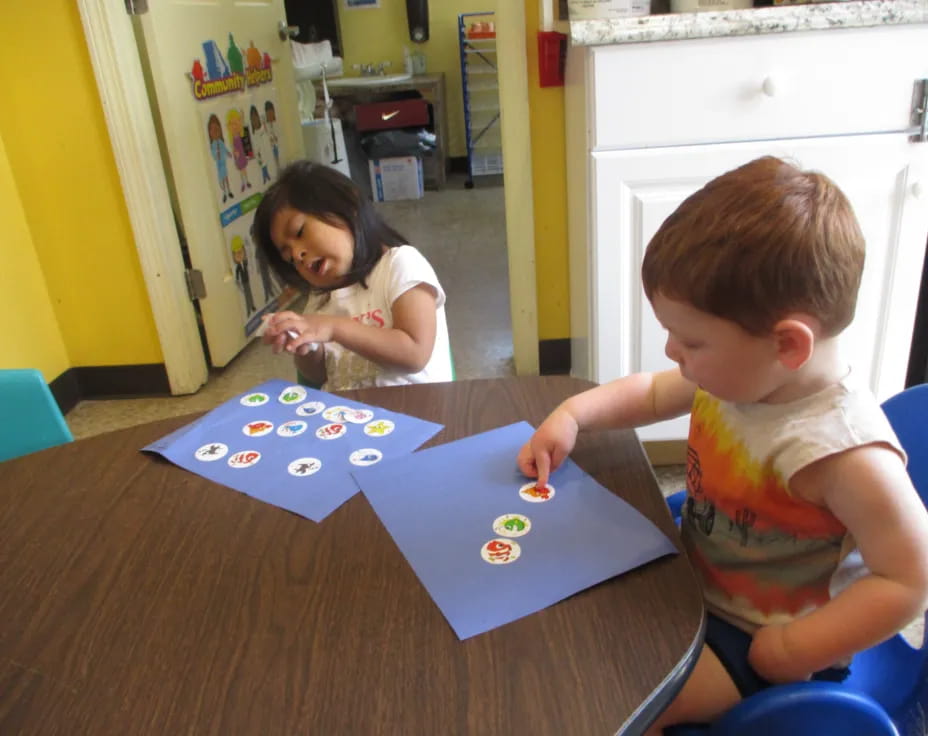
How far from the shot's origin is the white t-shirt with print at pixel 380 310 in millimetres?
1161

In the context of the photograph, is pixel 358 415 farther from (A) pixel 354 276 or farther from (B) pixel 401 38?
(B) pixel 401 38

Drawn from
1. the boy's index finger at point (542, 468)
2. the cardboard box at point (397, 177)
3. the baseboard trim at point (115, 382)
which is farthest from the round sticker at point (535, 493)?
the cardboard box at point (397, 177)

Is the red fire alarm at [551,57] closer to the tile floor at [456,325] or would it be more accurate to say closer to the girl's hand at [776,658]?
the tile floor at [456,325]

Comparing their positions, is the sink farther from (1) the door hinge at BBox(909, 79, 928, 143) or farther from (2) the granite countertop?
(1) the door hinge at BBox(909, 79, 928, 143)

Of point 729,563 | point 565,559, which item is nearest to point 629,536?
point 565,559

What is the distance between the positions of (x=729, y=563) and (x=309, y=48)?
4192 mm

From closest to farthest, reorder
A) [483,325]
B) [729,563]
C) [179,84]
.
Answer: [729,563] → [179,84] → [483,325]

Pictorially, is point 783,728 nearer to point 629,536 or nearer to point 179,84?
point 629,536

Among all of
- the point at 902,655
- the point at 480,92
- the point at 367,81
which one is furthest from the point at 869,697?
the point at 480,92

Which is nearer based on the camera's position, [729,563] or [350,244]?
[729,563]

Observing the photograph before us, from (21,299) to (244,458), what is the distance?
1811mm

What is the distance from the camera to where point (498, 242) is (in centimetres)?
378

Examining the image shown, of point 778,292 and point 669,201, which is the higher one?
point 778,292

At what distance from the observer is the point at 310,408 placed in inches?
33.9
